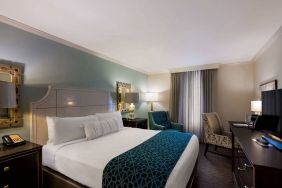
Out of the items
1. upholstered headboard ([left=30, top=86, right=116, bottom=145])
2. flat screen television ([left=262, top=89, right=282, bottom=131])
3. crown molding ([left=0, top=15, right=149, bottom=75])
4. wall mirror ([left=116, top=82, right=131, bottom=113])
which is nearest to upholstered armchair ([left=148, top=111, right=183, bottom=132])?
wall mirror ([left=116, top=82, right=131, bottom=113])

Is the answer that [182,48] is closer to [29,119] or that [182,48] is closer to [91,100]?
[91,100]

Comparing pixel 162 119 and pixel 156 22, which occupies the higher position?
pixel 156 22

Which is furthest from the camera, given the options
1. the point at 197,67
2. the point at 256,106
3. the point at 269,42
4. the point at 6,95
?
the point at 197,67

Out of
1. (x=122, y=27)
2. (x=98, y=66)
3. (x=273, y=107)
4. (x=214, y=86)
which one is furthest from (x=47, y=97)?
(x=214, y=86)

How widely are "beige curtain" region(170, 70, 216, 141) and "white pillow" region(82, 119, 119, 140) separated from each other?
2.67 m

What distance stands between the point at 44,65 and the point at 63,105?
0.73 meters

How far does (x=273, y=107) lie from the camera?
1.92 metres

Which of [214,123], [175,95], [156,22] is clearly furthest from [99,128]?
[175,95]

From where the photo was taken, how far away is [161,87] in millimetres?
5402

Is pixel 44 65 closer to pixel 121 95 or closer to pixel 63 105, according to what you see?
pixel 63 105

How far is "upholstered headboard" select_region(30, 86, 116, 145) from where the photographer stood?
7.27 ft

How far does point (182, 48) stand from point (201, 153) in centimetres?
259

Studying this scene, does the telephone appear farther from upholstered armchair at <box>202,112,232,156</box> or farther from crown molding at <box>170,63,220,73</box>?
crown molding at <box>170,63,220,73</box>

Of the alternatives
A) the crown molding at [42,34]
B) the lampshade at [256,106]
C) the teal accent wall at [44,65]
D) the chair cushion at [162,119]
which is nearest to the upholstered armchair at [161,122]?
the chair cushion at [162,119]
